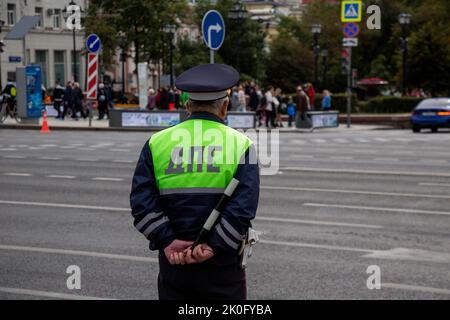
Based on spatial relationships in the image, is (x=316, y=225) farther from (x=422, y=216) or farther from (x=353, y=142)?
(x=353, y=142)

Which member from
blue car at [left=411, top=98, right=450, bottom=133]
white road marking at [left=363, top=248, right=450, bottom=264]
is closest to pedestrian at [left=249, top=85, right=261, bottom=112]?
blue car at [left=411, top=98, right=450, bottom=133]

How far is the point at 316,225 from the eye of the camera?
1258 cm

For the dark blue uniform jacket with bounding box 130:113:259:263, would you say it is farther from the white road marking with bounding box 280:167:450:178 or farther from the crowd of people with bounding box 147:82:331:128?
the crowd of people with bounding box 147:82:331:128

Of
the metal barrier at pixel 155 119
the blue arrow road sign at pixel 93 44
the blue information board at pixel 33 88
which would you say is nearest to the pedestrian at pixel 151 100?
the metal barrier at pixel 155 119

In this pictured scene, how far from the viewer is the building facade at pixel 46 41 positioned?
58.3 meters

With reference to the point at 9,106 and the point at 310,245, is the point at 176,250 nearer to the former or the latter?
the point at 310,245

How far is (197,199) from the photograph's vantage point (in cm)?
537

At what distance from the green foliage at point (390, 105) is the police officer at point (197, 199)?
45.1m

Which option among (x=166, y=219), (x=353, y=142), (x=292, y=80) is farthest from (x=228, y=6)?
(x=166, y=219)

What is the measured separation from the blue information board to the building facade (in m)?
14.8

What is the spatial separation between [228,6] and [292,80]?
850 cm

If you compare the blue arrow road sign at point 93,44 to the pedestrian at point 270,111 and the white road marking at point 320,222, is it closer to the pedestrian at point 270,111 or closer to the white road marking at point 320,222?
the pedestrian at point 270,111

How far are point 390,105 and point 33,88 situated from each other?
18066mm
